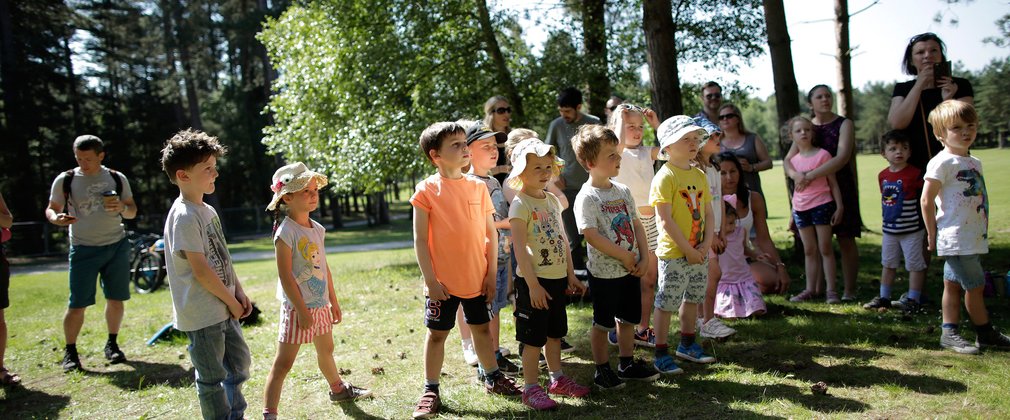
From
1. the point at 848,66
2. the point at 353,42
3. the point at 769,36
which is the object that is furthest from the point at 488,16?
the point at 848,66

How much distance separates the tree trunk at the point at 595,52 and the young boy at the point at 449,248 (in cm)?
855

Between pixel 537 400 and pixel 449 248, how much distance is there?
1042mm

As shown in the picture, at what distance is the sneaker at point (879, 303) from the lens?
20.5ft

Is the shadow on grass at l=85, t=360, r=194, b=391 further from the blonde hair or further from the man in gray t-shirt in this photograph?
the blonde hair

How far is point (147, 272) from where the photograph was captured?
483 inches

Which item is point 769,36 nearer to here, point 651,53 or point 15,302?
point 651,53

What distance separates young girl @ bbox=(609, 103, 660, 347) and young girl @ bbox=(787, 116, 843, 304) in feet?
6.73

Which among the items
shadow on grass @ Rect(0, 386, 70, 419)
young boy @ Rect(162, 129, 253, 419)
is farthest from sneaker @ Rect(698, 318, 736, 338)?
shadow on grass @ Rect(0, 386, 70, 419)

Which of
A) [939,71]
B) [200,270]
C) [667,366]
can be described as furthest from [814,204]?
[200,270]

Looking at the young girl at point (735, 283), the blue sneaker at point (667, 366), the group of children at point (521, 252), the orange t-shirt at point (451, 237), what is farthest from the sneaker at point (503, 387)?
the young girl at point (735, 283)

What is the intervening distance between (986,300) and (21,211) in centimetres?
3157

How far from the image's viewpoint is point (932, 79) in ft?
19.6

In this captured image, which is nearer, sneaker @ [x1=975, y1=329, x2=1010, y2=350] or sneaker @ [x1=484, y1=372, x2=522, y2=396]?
sneaker @ [x1=484, y1=372, x2=522, y2=396]

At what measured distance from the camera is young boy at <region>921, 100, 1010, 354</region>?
4785 millimetres
